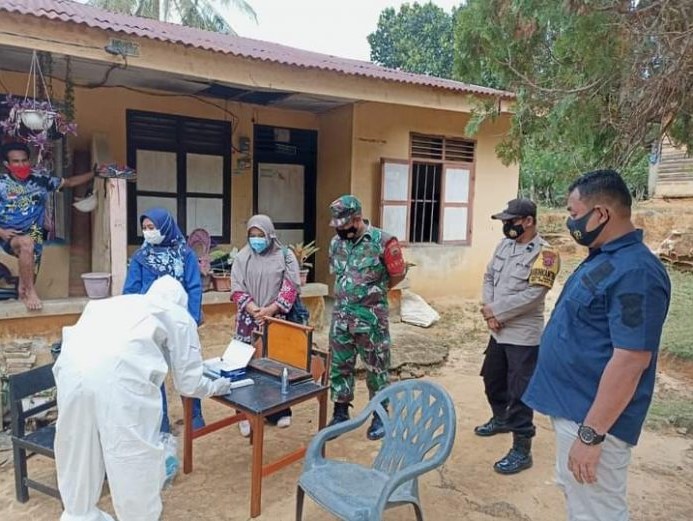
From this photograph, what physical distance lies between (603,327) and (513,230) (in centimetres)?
145

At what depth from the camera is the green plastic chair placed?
86.4 inches

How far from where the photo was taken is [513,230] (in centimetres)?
319

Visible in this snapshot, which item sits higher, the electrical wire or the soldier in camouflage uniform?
the electrical wire

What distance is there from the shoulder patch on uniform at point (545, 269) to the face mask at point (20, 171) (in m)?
4.15

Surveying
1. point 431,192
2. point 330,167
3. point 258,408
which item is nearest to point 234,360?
point 258,408

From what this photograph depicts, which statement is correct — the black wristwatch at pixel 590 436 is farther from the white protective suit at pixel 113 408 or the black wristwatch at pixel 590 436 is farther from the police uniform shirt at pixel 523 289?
the white protective suit at pixel 113 408

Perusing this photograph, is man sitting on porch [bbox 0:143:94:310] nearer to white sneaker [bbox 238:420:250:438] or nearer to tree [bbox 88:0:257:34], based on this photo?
white sneaker [bbox 238:420:250:438]

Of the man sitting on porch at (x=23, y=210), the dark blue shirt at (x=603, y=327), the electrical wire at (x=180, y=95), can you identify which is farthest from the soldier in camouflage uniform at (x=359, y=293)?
the electrical wire at (x=180, y=95)

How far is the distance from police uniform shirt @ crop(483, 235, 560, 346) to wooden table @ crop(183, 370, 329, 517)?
116 centimetres

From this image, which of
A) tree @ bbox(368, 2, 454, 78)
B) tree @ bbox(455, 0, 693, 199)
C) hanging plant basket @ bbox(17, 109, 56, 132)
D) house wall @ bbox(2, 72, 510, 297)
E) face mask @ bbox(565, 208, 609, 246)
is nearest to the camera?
face mask @ bbox(565, 208, 609, 246)

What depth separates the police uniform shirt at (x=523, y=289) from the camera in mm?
3078

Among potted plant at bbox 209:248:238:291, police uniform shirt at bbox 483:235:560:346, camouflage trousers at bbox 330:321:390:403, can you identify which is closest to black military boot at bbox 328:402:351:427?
camouflage trousers at bbox 330:321:390:403

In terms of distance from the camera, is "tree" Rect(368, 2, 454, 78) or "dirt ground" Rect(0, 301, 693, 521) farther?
"tree" Rect(368, 2, 454, 78)

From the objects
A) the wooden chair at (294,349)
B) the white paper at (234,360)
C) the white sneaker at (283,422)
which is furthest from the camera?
the white sneaker at (283,422)
